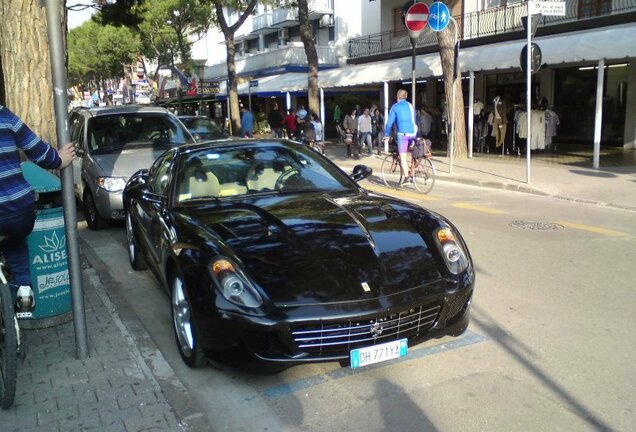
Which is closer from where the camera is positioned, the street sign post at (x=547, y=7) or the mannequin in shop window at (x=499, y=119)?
the street sign post at (x=547, y=7)

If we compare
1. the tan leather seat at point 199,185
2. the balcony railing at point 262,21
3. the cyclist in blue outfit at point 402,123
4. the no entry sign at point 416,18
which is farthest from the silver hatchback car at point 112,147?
the balcony railing at point 262,21

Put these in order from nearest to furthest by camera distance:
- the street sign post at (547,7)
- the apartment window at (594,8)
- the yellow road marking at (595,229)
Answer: the yellow road marking at (595,229), the street sign post at (547,7), the apartment window at (594,8)

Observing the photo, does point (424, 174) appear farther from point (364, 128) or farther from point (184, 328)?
point (184, 328)

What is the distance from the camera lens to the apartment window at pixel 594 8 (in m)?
18.8

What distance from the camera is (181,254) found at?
401 centimetres

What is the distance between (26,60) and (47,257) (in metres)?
1.86

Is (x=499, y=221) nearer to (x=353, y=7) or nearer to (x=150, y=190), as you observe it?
(x=150, y=190)

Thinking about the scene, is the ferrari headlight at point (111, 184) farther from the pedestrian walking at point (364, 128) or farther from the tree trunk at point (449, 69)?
the pedestrian walking at point (364, 128)

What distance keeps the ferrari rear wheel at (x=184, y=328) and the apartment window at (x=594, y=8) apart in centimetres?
1908

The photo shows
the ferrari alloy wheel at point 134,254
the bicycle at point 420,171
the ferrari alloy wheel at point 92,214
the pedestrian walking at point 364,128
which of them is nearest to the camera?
the ferrari alloy wheel at point 134,254

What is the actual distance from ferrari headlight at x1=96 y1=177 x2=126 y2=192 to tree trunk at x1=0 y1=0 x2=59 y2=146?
2.71 metres

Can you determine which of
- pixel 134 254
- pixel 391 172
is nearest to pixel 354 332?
pixel 134 254

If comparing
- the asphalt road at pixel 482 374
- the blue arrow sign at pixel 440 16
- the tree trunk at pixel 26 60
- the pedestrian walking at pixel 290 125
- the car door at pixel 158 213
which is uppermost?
the blue arrow sign at pixel 440 16

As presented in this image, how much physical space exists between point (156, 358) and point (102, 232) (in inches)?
202
